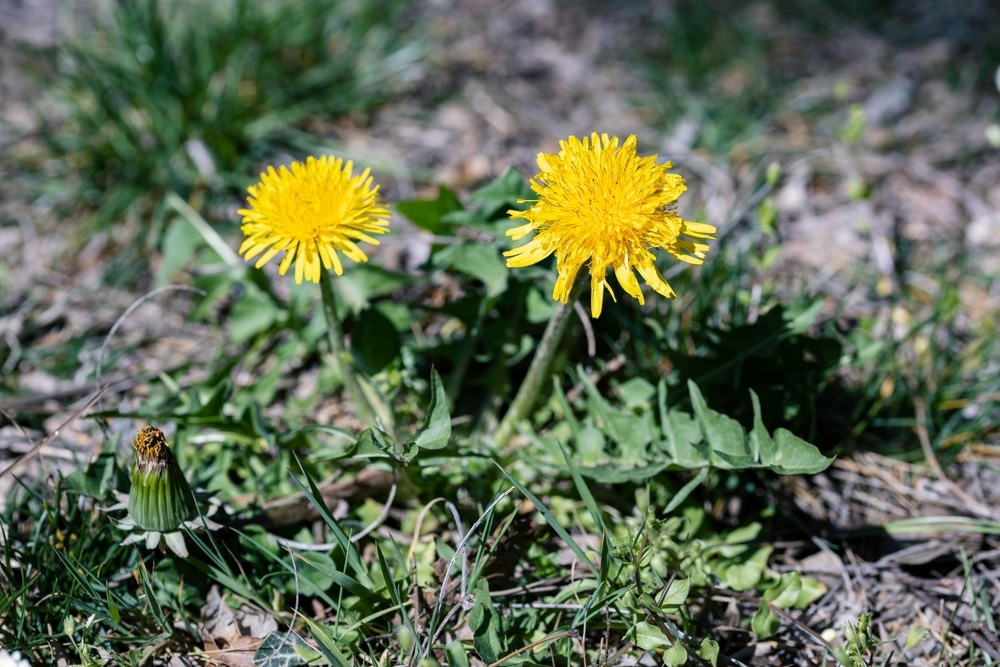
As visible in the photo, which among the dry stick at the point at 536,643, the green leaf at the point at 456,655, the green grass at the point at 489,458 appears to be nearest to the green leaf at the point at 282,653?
the green grass at the point at 489,458

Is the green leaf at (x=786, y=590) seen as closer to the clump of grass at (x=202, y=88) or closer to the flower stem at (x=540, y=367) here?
the flower stem at (x=540, y=367)

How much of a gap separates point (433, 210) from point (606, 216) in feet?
2.81

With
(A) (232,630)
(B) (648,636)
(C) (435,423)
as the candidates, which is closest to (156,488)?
(A) (232,630)

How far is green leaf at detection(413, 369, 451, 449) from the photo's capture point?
1.84 metres

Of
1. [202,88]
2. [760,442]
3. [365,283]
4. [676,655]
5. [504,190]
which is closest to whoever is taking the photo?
[676,655]

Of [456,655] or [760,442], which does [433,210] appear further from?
[456,655]

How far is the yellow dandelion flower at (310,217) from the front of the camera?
69.9 inches

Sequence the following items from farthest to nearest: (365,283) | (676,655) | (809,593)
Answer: (365,283) < (809,593) < (676,655)

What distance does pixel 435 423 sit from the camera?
6.11 feet

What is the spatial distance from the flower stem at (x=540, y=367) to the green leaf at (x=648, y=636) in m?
0.70

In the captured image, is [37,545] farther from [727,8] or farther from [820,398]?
[727,8]

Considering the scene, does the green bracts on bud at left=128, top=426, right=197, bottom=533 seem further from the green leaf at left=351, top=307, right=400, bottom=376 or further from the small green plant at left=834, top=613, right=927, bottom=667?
the small green plant at left=834, top=613, right=927, bottom=667

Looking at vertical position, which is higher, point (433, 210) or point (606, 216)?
point (433, 210)

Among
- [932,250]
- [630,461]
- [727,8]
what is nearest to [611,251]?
[630,461]
